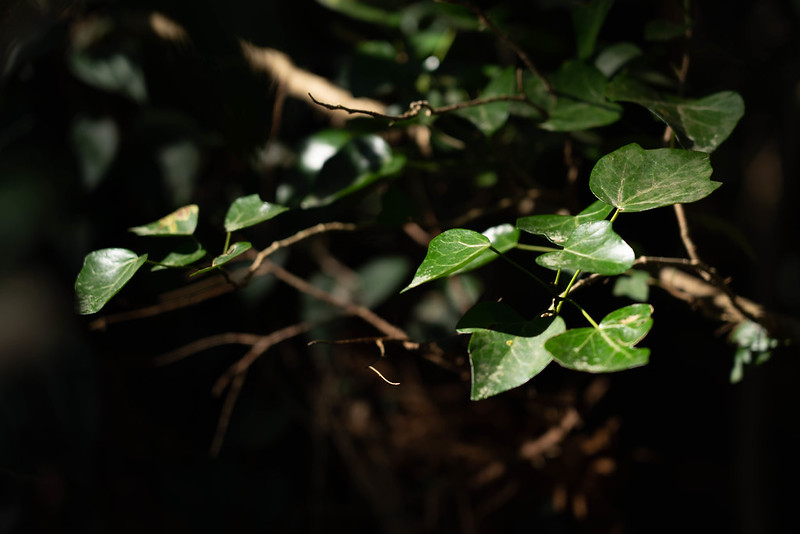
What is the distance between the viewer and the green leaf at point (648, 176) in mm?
353

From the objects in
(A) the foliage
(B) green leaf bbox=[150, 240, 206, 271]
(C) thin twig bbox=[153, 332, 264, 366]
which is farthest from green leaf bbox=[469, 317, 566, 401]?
(C) thin twig bbox=[153, 332, 264, 366]

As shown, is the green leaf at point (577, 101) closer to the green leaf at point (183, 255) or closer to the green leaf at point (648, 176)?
the green leaf at point (648, 176)

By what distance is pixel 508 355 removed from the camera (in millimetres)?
364

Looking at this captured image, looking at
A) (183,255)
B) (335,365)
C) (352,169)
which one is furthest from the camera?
(335,365)

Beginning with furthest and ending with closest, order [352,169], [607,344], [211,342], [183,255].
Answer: [211,342]
[352,169]
[183,255]
[607,344]

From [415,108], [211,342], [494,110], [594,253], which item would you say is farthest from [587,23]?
[211,342]

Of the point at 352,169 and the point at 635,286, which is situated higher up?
the point at 352,169

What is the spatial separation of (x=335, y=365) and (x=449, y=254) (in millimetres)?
699

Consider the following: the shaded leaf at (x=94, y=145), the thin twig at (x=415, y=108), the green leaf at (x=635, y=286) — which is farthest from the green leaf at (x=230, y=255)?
the shaded leaf at (x=94, y=145)

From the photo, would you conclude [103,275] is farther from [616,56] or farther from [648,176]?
[616,56]

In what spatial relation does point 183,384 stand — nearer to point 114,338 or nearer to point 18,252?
point 114,338

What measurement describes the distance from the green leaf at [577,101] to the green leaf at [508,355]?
230 mm

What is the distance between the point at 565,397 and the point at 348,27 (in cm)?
68

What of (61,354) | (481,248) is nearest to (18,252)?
(61,354)
